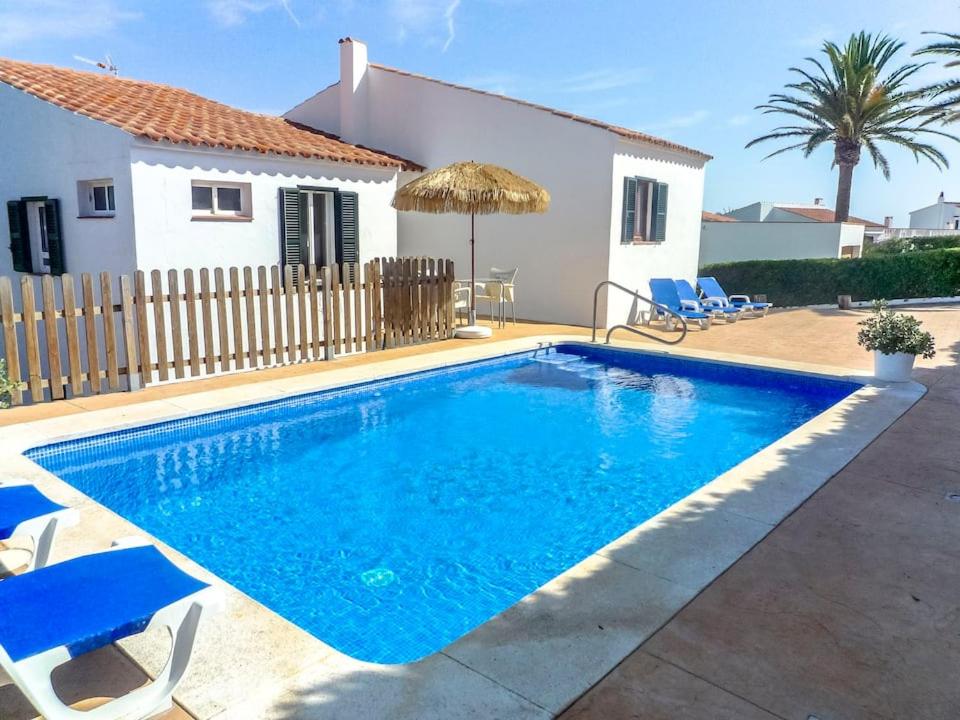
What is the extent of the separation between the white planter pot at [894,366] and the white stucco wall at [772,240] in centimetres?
2506

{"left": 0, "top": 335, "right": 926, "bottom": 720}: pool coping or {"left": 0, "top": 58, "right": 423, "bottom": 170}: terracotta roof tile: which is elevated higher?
{"left": 0, "top": 58, "right": 423, "bottom": 170}: terracotta roof tile

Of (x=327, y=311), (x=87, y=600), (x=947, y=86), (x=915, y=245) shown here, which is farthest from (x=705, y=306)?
(x=915, y=245)

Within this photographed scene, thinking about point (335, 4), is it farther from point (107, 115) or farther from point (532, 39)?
point (107, 115)

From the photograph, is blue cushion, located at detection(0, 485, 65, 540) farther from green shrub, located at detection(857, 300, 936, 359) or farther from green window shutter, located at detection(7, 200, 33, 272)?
green window shutter, located at detection(7, 200, 33, 272)

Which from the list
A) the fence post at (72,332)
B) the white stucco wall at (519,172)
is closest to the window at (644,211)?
the white stucco wall at (519,172)

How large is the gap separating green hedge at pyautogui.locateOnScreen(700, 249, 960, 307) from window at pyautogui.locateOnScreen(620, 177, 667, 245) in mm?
7658

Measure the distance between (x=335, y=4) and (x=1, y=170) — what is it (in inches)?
395

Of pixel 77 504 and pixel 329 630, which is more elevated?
pixel 77 504

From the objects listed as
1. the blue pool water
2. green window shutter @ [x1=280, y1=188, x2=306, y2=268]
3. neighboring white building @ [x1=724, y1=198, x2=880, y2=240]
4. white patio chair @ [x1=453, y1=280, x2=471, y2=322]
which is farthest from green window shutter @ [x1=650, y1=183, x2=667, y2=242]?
neighboring white building @ [x1=724, y1=198, x2=880, y2=240]

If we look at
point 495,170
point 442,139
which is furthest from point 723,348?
point 442,139

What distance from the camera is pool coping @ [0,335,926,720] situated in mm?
2834

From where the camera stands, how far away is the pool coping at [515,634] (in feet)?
9.30

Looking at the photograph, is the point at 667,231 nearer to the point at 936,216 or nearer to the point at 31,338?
the point at 31,338

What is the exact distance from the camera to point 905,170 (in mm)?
26812
